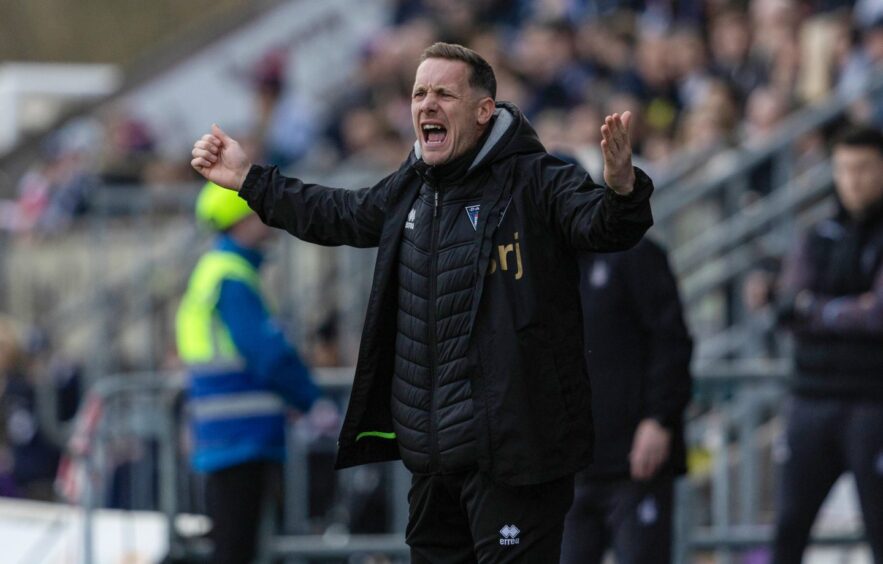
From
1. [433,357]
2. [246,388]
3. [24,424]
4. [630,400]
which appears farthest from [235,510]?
[24,424]

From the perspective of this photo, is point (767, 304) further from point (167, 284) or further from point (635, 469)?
point (167, 284)

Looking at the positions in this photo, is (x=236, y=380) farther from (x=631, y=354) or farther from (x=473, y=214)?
(x=473, y=214)

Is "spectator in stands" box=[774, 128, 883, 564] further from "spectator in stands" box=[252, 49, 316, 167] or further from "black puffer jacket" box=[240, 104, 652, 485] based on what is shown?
"spectator in stands" box=[252, 49, 316, 167]

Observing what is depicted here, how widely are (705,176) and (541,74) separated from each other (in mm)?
3541

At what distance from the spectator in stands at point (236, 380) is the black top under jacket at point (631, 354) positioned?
1442mm

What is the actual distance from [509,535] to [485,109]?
1.28 meters

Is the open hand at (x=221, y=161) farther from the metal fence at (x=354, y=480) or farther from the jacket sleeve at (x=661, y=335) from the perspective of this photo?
the metal fence at (x=354, y=480)

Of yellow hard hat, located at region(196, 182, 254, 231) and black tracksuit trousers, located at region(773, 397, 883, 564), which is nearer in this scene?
black tracksuit trousers, located at region(773, 397, 883, 564)

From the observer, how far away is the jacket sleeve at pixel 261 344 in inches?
292

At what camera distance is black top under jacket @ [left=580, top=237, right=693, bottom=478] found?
6.70 m

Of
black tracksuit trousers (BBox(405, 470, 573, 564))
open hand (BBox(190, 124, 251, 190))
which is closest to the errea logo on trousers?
black tracksuit trousers (BBox(405, 470, 573, 564))

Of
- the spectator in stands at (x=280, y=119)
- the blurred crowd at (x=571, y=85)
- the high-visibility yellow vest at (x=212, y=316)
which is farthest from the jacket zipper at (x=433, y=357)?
the spectator in stands at (x=280, y=119)

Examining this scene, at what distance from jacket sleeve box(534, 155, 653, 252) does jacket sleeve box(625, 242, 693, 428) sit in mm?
1558

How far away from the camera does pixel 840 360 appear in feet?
24.7
